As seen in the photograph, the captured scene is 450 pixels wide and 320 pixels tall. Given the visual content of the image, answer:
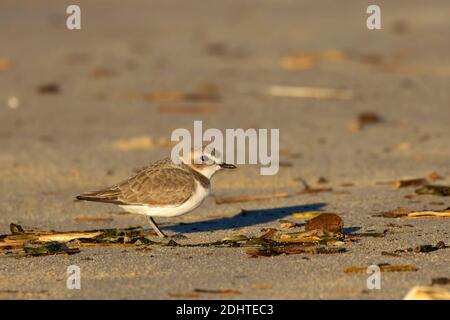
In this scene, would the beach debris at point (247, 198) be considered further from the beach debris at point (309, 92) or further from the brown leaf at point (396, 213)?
the beach debris at point (309, 92)

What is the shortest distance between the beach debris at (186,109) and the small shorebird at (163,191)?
5671mm

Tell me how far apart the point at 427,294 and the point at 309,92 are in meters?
9.40

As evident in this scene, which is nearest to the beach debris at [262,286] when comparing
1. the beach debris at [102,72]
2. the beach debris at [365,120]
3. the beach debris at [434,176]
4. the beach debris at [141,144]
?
the beach debris at [434,176]

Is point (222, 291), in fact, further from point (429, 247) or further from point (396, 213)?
point (396, 213)

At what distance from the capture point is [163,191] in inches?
311

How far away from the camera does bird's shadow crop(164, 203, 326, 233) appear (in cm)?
838

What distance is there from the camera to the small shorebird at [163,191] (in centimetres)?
788

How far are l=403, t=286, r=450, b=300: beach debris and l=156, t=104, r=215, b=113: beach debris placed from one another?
27.5 feet

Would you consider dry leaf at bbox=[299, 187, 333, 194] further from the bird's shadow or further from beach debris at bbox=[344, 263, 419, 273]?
beach debris at bbox=[344, 263, 419, 273]

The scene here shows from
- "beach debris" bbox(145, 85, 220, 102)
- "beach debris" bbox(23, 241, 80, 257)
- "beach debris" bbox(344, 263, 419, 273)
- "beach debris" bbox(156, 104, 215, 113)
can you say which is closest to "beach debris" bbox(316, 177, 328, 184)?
"beach debris" bbox(23, 241, 80, 257)

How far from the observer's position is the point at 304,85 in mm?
15523

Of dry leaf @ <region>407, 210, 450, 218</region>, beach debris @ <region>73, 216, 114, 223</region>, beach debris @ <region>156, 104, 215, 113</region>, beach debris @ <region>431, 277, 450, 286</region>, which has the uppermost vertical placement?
beach debris @ <region>156, 104, 215, 113</region>

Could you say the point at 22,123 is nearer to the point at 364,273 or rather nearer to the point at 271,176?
the point at 271,176
